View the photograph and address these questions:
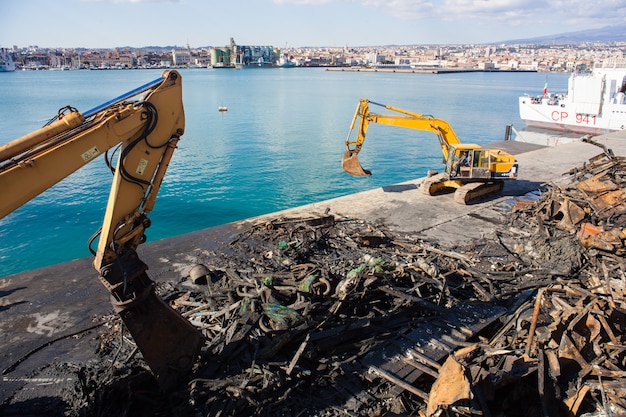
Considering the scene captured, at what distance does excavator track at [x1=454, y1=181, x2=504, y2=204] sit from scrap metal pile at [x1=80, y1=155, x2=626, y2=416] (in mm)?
4854

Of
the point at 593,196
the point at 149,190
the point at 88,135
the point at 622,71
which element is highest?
the point at 622,71

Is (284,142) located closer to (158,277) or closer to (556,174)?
(556,174)

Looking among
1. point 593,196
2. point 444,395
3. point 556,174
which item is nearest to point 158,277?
point 444,395

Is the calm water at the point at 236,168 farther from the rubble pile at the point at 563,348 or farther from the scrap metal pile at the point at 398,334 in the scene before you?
the rubble pile at the point at 563,348

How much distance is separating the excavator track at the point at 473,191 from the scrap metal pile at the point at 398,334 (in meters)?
4.85

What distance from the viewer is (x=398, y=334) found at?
26.1ft

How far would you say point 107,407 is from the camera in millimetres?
6207

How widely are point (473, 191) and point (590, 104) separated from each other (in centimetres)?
3740

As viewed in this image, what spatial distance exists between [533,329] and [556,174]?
18.0m

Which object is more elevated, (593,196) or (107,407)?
(593,196)

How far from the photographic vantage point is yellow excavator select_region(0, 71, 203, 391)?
5.16 m

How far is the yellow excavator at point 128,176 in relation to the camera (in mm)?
5160

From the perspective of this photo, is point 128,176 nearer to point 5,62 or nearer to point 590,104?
point 590,104

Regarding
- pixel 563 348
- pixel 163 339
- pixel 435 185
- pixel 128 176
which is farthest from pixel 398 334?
pixel 435 185
